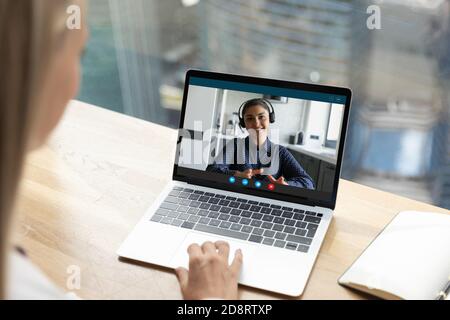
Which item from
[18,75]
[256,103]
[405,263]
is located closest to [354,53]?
[256,103]

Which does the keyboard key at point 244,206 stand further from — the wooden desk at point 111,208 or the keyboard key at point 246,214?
the wooden desk at point 111,208

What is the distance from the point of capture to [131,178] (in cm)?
124

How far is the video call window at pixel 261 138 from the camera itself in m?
1.08

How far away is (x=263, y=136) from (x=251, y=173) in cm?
7

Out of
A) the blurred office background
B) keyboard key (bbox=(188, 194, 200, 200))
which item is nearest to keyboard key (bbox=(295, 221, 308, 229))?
keyboard key (bbox=(188, 194, 200, 200))

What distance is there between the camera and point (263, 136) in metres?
1.11

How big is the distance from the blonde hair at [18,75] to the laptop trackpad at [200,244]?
427mm

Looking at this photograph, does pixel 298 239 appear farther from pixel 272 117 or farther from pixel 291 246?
pixel 272 117

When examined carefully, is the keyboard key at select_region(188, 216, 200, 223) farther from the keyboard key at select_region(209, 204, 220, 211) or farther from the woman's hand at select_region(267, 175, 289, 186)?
the woman's hand at select_region(267, 175, 289, 186)

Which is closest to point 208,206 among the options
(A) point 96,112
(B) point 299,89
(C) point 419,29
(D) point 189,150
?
(D) point 189,150

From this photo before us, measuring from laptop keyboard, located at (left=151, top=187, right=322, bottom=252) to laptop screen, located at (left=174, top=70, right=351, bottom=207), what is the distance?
0.03m

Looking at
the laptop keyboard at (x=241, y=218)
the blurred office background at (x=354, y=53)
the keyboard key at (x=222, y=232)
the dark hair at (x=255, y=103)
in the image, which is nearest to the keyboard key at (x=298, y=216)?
the laptop keyboard at (x=241, y=218)
